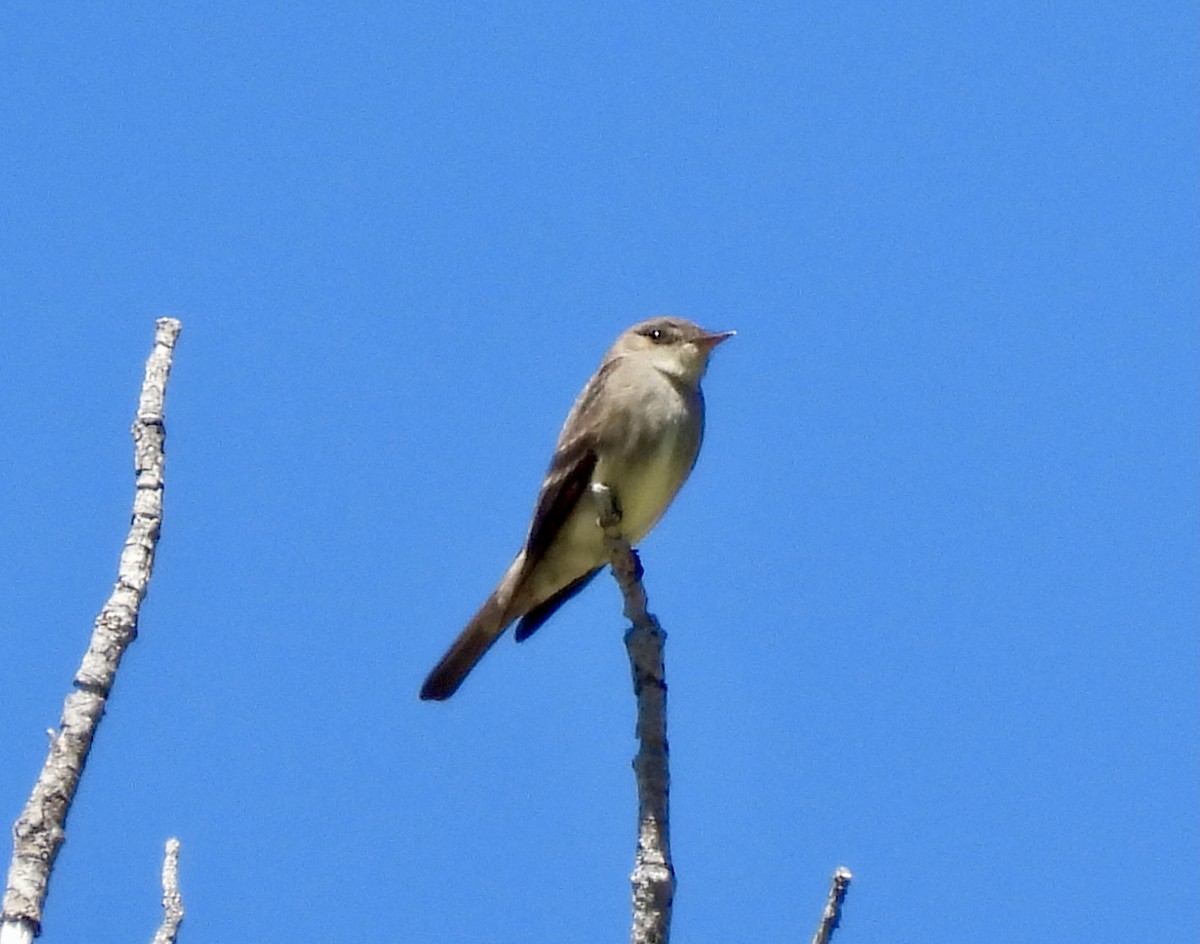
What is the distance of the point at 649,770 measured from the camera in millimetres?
4797

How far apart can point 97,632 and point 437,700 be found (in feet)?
17.7

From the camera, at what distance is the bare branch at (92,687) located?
3547 millimetres

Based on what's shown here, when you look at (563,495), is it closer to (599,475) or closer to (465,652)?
(599,475)

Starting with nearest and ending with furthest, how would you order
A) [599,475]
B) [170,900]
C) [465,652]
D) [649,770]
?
[170,900], [649,770], [599,475], [465,652]

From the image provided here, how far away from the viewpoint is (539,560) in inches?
354

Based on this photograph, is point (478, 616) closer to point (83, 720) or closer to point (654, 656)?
point (654, 656)

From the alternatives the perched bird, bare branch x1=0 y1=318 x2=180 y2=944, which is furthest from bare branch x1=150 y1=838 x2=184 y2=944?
the perched bird

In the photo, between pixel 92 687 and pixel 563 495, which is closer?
pixel 92 687

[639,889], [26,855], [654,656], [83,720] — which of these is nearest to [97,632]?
[83,720]

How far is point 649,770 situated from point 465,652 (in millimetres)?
4494

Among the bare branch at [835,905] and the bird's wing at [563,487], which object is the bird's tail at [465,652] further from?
the bare branch at [835,905]

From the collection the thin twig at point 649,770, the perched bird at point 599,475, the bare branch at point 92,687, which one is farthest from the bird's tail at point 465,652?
the bare branch at point 92,687

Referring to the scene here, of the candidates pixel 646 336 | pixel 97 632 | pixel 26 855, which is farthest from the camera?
pixel 646 336

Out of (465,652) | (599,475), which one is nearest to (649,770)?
(599,475)
